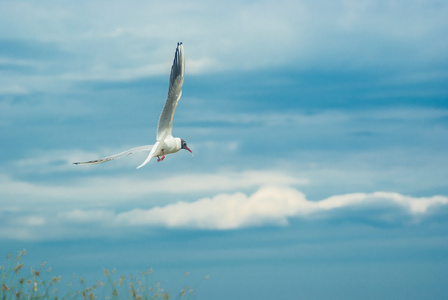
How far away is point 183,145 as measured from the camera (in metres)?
17.9

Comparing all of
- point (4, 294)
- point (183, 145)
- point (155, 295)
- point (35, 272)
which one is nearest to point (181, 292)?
point (155, 295)

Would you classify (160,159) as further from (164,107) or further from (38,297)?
(38,297)

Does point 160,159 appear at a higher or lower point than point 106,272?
higher

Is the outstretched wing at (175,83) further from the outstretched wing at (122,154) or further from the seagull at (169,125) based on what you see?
the outstretched wing at (122,154)

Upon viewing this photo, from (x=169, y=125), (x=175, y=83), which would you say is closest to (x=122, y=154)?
(x=169, y=125)

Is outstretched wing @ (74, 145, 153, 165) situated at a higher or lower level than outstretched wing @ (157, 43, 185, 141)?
lower

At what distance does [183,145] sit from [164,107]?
3.81 metres

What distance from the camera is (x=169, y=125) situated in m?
14.8

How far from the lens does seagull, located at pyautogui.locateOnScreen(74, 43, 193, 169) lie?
45.4ft

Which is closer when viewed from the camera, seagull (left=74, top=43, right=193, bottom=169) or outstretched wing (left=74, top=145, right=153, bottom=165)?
seagull (left=74, top=43, right=193, bottom=169)

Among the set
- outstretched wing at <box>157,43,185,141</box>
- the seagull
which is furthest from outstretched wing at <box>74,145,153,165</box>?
outstretched wing at <box>157,43,185,141</box>

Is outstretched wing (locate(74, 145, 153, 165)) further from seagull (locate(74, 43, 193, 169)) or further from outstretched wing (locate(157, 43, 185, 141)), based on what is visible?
outstretched wing (locate(157, 43, 185, 141))

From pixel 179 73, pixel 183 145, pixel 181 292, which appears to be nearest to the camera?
pixel 181 292

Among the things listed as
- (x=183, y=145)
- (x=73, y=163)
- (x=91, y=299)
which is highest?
(x=183, y=145)
